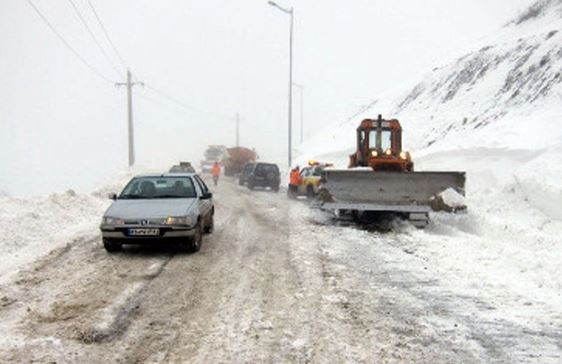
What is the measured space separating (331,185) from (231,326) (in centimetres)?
954

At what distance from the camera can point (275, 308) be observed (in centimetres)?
711

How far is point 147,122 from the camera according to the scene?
16200 cm

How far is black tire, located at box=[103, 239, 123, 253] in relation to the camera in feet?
35.1

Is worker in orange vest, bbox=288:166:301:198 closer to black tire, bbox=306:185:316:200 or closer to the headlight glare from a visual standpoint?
black tire, bbox=306:185:316:200

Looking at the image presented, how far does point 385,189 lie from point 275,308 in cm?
858

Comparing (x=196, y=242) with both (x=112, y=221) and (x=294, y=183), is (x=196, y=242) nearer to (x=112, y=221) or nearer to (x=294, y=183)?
(x=112, y=221)

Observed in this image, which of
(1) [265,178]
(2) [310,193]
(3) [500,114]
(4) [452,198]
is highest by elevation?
Result: (3) [500,114]

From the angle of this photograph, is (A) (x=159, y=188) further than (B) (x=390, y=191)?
No

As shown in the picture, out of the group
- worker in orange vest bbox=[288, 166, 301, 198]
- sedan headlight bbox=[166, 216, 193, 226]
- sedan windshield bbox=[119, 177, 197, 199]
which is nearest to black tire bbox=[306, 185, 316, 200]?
worker in orange vest bbox=[288, 166, 301, 198]

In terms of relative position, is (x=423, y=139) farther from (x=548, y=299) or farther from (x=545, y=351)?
(x=545, y=351)

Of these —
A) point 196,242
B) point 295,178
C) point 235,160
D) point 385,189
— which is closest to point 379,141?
point 385,189

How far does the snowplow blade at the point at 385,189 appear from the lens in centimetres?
1473

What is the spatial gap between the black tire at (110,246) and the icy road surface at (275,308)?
0.22m

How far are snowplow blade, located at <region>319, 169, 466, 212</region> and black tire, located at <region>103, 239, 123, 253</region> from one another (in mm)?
6237
